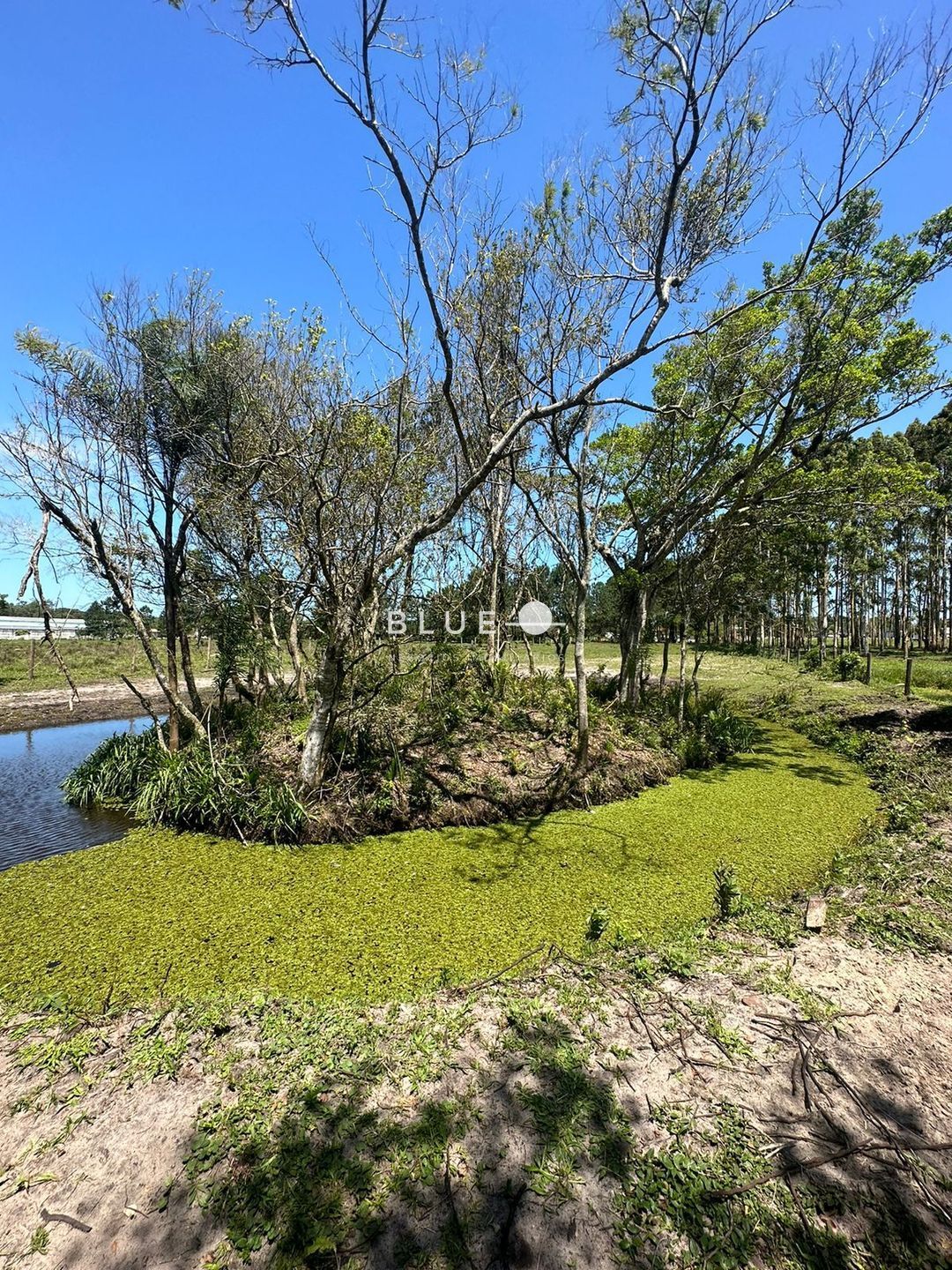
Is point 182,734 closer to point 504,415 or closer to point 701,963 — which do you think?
point 504,415

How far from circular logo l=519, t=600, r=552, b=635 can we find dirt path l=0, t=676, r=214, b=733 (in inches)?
318

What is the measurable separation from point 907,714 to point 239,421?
463 inches

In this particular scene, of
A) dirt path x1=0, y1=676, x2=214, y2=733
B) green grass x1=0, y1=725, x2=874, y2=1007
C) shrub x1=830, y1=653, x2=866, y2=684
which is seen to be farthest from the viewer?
shrub x1=830, y1=653, x2=866, y2=684

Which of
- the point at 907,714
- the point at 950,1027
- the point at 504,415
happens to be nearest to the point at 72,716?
the point at 504,415

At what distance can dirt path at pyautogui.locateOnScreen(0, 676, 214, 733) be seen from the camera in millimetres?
11055

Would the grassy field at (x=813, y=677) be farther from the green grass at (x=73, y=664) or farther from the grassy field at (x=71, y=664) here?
the grassy field at (x=71, y=664)

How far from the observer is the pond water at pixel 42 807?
5.03 meters

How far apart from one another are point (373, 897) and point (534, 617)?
31.4 feet

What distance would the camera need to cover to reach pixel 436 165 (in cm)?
350

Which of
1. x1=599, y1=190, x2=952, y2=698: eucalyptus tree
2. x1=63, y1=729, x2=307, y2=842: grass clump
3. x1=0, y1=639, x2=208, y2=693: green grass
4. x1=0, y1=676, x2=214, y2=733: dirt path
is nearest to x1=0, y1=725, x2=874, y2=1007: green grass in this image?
x1=63, y1=729, x2=307, y2=842: grass clump

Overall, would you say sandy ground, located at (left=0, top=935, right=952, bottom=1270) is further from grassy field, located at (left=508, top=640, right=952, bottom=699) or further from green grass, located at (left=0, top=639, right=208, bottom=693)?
green grass, located at (left=0, top=639, right=208, bottom=693)

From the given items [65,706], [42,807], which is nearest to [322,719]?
[42,807]

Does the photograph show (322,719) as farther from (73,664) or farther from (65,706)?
(73,664)

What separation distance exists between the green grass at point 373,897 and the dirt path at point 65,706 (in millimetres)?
7688
